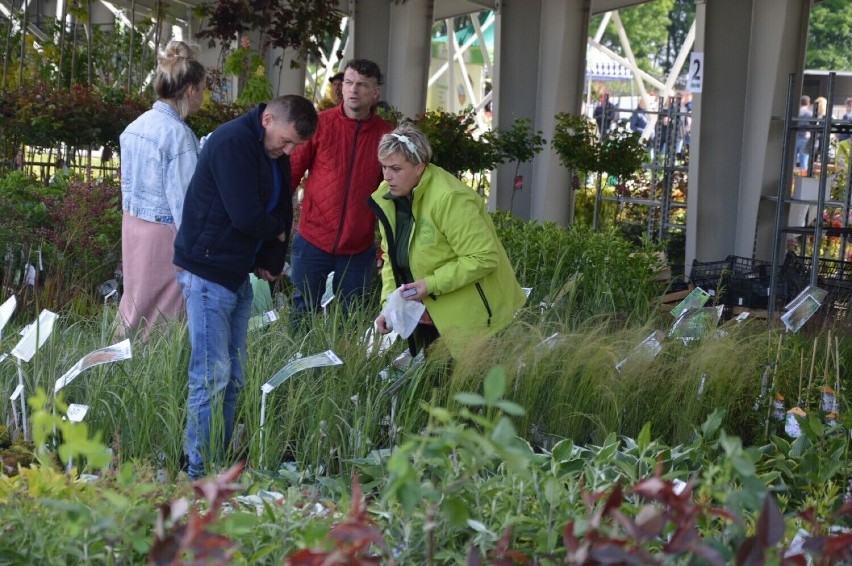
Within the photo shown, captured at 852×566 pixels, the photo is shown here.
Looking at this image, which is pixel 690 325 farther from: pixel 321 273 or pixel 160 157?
pixel 160 157

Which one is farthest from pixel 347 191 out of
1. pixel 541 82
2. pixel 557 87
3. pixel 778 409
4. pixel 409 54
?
pixel 409 54

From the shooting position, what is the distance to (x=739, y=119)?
8828 mm

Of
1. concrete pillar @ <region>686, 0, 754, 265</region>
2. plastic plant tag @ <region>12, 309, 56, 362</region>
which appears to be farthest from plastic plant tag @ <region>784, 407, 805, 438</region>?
concrete pillar @ <region>686, 0, 754, 265</region>

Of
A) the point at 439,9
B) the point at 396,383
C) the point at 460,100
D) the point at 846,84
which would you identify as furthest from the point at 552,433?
the point at 460,100

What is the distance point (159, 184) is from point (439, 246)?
109 centimetres

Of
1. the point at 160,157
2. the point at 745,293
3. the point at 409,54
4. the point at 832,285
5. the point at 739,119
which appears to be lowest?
the point at 745,293

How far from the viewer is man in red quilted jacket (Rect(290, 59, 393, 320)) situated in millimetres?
4371

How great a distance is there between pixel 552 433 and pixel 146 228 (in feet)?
5.66

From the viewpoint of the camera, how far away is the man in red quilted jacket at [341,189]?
437cm

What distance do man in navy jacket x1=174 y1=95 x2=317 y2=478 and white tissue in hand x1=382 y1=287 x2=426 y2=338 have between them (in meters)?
0.46

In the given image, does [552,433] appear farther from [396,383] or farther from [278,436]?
[278,436]

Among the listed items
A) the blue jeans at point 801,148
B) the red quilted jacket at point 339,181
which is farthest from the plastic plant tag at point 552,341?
the blue jeans at point 801,148

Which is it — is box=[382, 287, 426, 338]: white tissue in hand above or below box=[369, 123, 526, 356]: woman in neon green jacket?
below

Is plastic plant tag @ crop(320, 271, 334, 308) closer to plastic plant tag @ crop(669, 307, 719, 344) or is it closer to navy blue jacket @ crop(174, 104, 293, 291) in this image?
navy blue jacket @ crop(174, 104, 293, 291)
